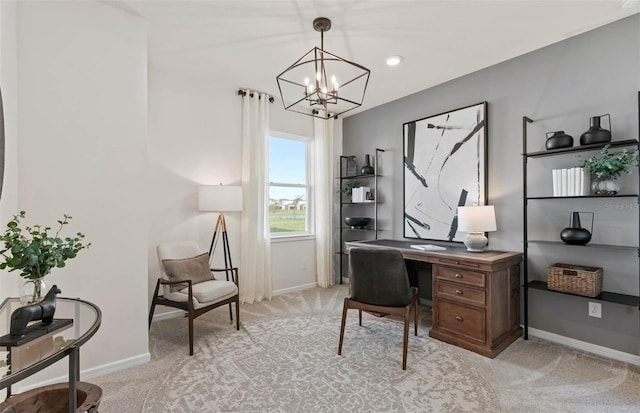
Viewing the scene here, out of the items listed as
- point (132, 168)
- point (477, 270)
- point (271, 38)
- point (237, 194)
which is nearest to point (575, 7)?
point (477, 270)

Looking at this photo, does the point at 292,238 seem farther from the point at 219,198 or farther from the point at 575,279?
the point at 575,279

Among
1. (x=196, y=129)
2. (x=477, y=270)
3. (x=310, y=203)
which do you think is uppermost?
(x=196, y=129)

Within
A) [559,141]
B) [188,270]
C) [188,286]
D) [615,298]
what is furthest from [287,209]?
[615,298]

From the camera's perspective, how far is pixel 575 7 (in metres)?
2.36

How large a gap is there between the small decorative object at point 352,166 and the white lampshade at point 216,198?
2022mm

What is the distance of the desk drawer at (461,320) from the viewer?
263 cm

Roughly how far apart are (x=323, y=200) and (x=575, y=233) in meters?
3.06

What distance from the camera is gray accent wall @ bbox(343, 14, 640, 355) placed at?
2.46 m

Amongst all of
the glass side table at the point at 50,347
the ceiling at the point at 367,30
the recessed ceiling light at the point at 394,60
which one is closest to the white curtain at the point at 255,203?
the ceiling at the point at 367,30

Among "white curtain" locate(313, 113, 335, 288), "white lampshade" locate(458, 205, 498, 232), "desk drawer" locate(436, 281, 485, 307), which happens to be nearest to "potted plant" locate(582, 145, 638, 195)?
"white lampshade" locate(458, 205, 498, 232)

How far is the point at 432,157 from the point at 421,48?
4.34ft

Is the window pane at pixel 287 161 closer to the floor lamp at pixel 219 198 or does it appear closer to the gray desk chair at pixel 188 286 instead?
the floor lamp at pixel 219 198

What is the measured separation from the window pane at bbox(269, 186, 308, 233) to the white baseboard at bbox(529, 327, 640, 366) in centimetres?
316

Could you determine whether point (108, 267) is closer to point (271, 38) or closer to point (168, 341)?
point (168, 341)
